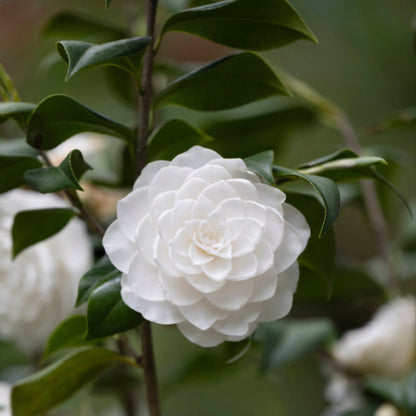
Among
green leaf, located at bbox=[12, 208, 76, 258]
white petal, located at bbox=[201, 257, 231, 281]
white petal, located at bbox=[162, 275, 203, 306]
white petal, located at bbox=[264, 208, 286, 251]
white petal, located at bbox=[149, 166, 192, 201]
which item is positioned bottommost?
green leaf, located at bbox=[12, 208, 76, 258]

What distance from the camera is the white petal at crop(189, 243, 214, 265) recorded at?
34 cm

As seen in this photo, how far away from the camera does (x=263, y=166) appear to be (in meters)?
0.34

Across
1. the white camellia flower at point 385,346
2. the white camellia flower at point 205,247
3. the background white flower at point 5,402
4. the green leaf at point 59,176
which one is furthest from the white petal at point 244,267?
the white camellia flower at point 385,346

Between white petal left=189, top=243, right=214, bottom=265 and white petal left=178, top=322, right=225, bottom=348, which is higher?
white petal left=189, top=243, right=214, bottom=265

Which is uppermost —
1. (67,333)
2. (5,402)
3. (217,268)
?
(217,268)

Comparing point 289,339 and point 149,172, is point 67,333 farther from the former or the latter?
point 289,339

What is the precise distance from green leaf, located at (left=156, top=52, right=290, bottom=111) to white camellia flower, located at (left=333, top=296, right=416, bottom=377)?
0.38m

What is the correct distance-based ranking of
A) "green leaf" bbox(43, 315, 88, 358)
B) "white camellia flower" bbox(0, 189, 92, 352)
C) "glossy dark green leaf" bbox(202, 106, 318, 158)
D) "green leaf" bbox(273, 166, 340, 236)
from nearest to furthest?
1. "green leaf" bbox(273, 166, 340, 236)
2. "green leaf" bbox(43, 315, 88, 358)
3. "white camellia flower" bbox(0, 189, 92, 352)
4. "glossy dark green leaf" bbox(202, 106, 318, 158)

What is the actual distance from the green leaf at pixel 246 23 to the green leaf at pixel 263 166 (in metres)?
0.09

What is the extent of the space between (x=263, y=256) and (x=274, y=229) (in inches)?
0.7

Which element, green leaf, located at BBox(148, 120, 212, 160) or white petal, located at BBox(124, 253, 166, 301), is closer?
white petal, located at BBox(124, 253, 166, 301)

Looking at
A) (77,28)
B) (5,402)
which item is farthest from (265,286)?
(77,28)

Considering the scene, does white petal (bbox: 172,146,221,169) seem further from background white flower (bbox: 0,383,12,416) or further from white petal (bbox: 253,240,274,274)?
background white flower (bbox: 0,383,12,416)

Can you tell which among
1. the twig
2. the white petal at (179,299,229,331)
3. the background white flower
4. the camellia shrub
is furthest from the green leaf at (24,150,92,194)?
the twig
